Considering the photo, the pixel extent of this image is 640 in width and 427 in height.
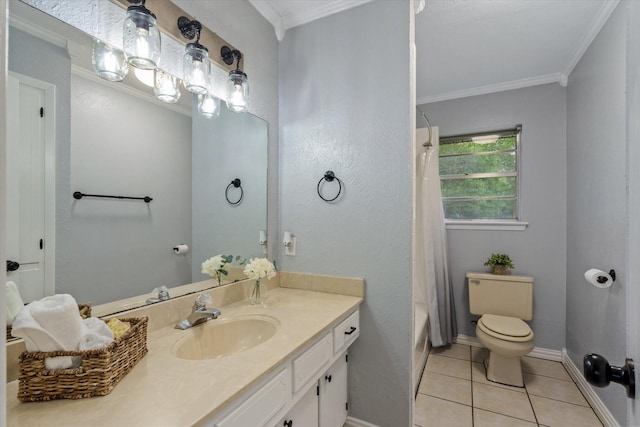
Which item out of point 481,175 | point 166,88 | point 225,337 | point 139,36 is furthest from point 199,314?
point 481,175

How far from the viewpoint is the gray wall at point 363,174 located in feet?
5.26

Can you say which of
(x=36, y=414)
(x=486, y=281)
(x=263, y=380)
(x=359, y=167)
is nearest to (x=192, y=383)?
(x=263, y=380)

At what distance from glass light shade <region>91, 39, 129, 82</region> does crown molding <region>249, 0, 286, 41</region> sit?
98cm

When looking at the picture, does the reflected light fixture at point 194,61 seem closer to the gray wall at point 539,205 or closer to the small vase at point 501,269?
the gray wall at point 539,205

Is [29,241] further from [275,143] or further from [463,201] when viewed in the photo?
[463,201]

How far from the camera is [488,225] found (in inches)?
111

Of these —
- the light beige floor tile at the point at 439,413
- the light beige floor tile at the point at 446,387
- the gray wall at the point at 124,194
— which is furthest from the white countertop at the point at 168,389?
the light beige floor tile at the point at 446,387

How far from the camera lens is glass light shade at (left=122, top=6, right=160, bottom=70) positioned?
3.44ft

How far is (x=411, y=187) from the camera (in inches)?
62.5

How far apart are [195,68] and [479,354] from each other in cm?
318

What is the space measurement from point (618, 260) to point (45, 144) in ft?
9.02

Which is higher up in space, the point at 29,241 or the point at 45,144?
the point at 45,144

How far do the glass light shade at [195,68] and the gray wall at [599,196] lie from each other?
1.97 m

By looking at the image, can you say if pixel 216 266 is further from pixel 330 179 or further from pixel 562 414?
pixel 562 414
